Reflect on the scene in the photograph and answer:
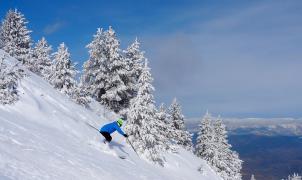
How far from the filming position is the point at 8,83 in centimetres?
2019

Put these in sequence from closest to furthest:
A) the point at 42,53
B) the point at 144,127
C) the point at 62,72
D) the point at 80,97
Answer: the point at 144,127 → the point at 80,97 → the point at 62,72 → the point at 42,53

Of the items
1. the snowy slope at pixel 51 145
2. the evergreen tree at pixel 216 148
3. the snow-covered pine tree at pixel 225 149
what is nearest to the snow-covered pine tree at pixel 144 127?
the snowy slope at pixel 51 145

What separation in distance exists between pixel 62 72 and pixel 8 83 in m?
23.2

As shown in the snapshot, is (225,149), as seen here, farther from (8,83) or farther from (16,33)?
(8,83)

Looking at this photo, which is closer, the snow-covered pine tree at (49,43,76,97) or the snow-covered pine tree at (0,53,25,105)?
the snow-covered pine tree at (0,53,25,105)

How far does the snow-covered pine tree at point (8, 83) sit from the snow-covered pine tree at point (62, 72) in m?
22.1

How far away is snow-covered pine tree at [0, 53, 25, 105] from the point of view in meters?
19.1

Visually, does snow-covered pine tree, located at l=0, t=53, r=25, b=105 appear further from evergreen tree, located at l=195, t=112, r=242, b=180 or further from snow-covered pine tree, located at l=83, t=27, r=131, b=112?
evergreen tree, located at l=195, t=112, r=242, b=180

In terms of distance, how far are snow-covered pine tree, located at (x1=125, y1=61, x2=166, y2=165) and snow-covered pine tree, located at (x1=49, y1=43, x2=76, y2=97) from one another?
16.0m

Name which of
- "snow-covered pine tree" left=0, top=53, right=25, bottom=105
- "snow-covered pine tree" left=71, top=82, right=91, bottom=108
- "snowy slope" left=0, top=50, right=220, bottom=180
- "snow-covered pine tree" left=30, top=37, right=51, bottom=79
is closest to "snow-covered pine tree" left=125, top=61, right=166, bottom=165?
"snowy slope" left=0, top=50, right=220, bottom=180

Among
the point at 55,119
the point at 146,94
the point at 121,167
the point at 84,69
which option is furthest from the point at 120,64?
the point at 121,167

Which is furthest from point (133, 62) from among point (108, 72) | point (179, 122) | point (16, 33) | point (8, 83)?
point (8, 83)

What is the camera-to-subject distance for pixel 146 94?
29.0m

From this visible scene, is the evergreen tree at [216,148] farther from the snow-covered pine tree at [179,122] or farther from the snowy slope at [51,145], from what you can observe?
the snowy slope at [51,145]
